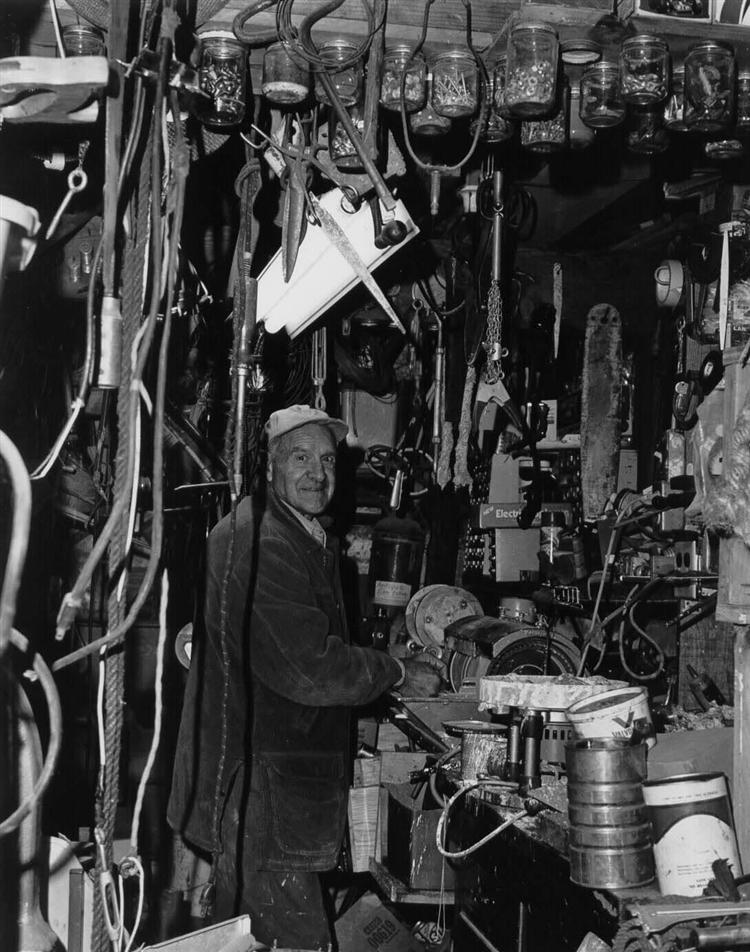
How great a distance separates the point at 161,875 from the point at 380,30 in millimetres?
5433

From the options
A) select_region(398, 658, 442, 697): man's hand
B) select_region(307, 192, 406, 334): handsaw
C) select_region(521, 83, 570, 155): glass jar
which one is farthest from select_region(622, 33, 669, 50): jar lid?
select_region(398, 658, 442, 697): man's hand

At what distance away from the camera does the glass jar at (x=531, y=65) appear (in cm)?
367

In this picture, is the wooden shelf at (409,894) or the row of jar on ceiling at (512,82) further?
the wooden shelf at (409,894)

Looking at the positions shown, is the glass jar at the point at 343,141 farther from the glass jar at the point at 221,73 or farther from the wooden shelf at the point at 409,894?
the wooden shelf at the point at 409,894

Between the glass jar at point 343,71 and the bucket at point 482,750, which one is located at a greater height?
the glass jar at point 343,71

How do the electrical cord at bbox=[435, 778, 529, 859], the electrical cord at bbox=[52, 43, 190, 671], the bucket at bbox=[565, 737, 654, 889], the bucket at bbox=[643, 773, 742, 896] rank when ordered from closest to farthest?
the electrical cord at bbox=[52, 43, 190, 671] < the bucket at bbox=[643, 773, 742, 896] < the bucket at bbox=[565, 737, 654, 889] < the electrical cord at bbox=[435, 778, 529, 859]

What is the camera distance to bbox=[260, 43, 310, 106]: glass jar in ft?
12.1

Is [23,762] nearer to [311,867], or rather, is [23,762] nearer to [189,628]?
[311,867]

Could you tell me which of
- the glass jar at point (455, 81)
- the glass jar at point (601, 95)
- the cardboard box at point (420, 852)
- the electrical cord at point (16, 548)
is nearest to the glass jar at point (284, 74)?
the glass jar at point (455, 81)

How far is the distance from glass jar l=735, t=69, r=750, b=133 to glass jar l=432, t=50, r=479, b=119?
3.39ft

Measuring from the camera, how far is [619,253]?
834 cm

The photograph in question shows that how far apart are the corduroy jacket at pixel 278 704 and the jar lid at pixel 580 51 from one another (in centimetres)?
237

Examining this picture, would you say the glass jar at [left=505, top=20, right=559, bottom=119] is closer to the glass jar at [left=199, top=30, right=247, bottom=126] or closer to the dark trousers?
the glass jar at [left=199, top=30, right=247, bottom=126]

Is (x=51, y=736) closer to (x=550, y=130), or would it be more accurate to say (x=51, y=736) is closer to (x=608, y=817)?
(x=608, y=817)
